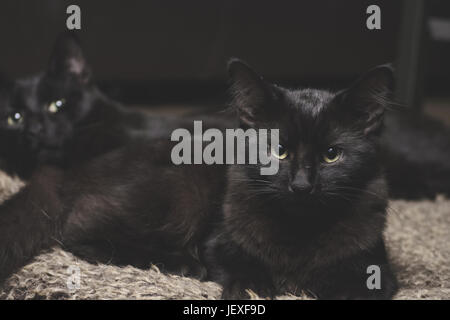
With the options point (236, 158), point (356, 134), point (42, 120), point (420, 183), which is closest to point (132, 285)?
point (236, 158)

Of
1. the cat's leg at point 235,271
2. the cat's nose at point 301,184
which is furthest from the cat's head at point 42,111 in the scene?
the cat's nose at point 301,184

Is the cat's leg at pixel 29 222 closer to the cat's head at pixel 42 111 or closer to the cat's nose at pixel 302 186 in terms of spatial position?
the cat's head at pixel 42 111

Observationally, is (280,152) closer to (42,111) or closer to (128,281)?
(128,281)

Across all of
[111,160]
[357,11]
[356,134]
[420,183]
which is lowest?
[420,183]

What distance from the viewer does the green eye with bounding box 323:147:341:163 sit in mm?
1232

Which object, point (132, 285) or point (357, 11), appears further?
point (357, 11)

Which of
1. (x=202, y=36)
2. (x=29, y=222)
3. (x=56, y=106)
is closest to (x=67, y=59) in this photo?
(x=56, y=106)

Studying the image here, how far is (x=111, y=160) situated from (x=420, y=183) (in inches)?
55.7

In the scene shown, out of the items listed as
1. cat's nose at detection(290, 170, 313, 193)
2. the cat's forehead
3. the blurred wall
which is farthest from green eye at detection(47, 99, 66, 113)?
cat's nose at detection(290, 170, 313, 193)

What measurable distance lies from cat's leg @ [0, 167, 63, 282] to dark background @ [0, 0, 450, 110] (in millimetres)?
1301

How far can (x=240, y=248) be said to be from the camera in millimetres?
1357
